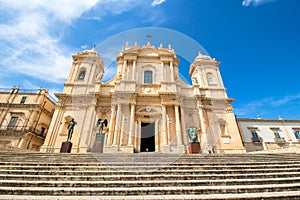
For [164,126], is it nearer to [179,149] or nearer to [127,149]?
[179,149]

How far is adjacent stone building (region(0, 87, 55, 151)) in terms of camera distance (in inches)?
733

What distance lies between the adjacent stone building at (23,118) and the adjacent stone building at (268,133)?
27.6 m

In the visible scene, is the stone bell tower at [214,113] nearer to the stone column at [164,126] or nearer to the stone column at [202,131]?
the stone column at [202,131]

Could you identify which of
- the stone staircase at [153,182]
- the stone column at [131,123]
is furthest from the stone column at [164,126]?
the stone staircase at [153,182]

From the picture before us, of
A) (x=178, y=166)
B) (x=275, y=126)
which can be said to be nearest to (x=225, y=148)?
(x=275, y=126)

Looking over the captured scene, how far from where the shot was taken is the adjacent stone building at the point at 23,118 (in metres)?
18.6

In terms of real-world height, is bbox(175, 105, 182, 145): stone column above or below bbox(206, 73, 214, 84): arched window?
below

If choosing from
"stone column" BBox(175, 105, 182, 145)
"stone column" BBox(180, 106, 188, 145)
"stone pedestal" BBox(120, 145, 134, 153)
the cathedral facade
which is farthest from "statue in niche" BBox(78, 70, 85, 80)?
"stone column" BBox(180, 106, 188, 145)

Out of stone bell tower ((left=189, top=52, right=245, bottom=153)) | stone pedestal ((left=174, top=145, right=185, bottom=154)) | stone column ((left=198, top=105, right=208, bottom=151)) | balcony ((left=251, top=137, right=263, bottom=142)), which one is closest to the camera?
stone pedestal ((left=174, top=145, right=185, bottom=154))

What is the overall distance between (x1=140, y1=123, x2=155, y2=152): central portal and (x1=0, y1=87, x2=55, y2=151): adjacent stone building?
1444 centimetres

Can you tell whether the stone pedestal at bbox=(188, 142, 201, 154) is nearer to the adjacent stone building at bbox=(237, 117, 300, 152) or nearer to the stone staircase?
the stone staircase

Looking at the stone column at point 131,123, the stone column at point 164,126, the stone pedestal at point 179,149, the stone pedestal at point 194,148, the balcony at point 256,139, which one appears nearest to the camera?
the stone pedestal at point 194,148

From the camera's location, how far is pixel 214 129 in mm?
17219

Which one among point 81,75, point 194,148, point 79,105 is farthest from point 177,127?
point 81,75
